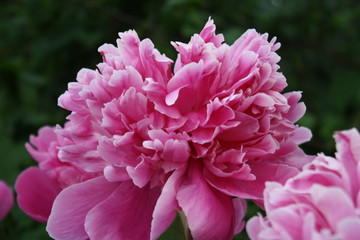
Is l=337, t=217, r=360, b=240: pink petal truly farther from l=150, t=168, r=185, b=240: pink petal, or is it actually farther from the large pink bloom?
l=150, t=168, r=185, b=240: pink petal

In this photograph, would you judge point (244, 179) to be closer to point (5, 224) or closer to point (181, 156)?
point (181, 156)

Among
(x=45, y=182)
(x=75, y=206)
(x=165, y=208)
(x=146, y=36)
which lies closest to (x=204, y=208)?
(x=165, y=208)

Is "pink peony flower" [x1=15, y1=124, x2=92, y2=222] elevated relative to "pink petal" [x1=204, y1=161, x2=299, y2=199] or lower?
lower

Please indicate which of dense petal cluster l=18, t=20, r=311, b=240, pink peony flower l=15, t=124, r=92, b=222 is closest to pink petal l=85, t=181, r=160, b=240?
dense petal cluster l=18, t=20, r=311, b=240

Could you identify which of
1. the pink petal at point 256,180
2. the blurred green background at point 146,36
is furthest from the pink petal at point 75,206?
the blurred green background at point 146,36

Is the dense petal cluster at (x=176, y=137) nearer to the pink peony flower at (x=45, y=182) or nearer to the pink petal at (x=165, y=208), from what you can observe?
the pink petal at (x=165, y=208)

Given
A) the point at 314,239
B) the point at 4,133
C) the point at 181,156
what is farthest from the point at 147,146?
the point at 4,133

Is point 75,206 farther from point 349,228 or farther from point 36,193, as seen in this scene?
point 349,228
